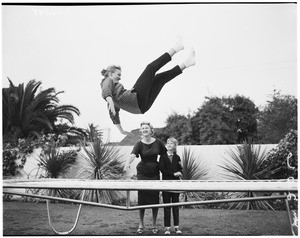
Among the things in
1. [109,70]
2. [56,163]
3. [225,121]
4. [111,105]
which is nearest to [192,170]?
[225,121]

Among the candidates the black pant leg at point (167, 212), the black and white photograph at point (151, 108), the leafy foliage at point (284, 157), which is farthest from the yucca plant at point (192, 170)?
the black pant leg at point (167, 212)

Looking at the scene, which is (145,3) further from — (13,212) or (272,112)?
(13,212)

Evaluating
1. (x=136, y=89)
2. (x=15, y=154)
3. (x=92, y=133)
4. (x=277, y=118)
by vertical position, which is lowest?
(x=15, y=154)

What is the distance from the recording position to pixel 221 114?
252 inches

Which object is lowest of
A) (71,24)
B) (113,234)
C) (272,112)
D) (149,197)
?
(113,234)

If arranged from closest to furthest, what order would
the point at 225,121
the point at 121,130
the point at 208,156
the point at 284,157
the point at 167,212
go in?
the point at 167,212, the point at 284,157, the point at 121,130, the point at 208,156, the point at 225,121

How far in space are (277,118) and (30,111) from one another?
147 inches

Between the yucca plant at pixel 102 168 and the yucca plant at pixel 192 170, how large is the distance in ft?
3.31

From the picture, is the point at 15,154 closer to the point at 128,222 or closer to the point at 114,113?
the point at 114,113

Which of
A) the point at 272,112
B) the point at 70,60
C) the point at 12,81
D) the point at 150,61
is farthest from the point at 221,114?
the point at 12,81

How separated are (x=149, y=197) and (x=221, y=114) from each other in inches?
79.6

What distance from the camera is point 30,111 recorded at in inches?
255

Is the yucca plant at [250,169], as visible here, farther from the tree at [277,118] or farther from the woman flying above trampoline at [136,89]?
the woman flying above trampoline at [136,89]

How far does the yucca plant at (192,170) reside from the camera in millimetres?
6059
